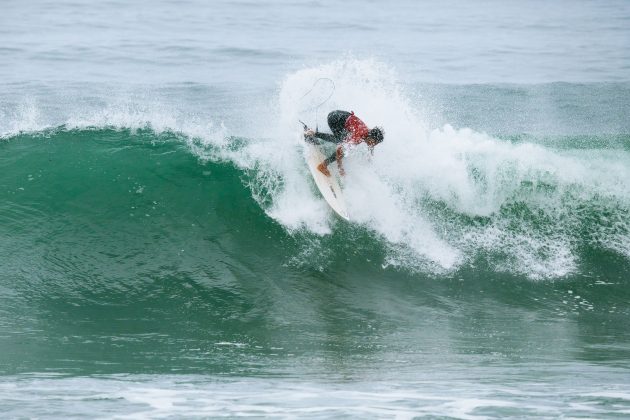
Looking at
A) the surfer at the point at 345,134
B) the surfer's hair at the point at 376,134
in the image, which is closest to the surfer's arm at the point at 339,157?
the surfer at the point at 345,134

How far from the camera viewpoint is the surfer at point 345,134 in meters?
10.9

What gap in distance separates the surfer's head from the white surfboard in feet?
2.37

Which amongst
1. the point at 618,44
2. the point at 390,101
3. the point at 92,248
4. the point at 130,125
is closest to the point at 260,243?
the point at 92,248

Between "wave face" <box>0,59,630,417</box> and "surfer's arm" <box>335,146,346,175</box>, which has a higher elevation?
"surfer's arm" <box>335,146,346,175</box>

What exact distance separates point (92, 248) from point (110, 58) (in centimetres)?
1510

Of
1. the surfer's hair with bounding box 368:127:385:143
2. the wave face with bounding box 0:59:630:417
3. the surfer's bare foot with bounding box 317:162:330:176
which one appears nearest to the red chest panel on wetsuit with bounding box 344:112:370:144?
the surfer's hair with bounding box 368:127:385:143

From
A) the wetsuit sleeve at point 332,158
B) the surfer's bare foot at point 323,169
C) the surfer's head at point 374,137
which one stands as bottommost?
the surfer's bare foot at point 323,169

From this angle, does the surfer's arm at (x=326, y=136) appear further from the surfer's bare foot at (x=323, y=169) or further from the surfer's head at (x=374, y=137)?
the surfer's head at (x=374, y=137)

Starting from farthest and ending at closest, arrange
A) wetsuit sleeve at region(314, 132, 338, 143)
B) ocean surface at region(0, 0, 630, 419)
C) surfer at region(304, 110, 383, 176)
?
wetsuit sleeve at region(314, 132, 338, 143)
surfer at region(304, 110, 383, 176)
ocean surface at region(0, 0, 630, 419)

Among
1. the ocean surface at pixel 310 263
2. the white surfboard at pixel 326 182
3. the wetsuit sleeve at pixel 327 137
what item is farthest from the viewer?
the wetsuit sleeve at pixel 327 137

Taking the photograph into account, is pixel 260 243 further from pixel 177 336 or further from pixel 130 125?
pixel 130 125

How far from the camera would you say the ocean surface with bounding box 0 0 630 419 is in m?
6.98

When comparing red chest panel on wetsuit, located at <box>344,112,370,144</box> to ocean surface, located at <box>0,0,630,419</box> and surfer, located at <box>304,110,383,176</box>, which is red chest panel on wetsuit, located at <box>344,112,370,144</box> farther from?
ocean surface, located at <box>0,0,630,419</box>

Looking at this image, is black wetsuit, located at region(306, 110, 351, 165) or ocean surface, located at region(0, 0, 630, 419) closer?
ocean surface, located at region(0, 0, 630, 419)
